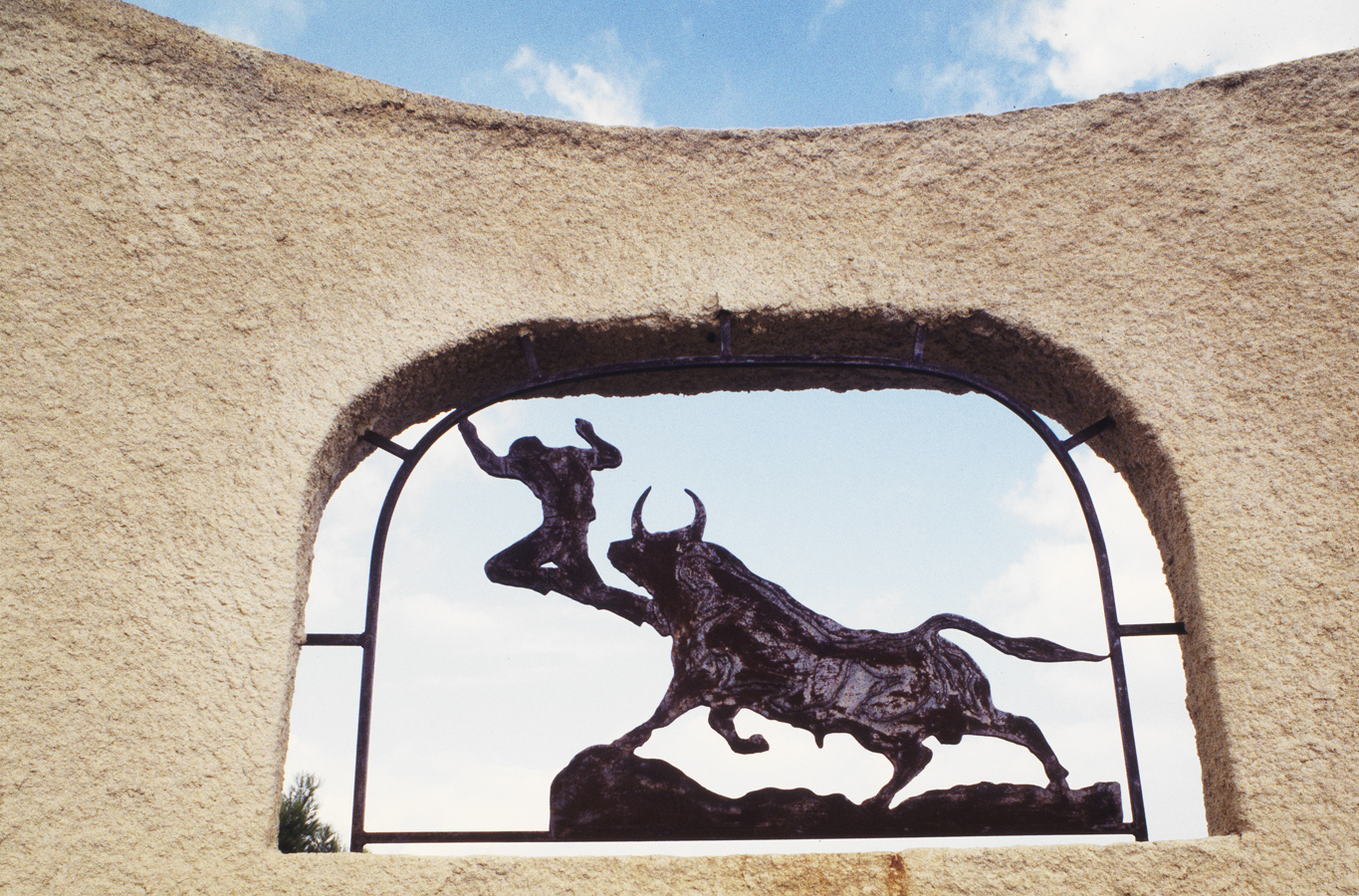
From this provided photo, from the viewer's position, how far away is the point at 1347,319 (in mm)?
2375

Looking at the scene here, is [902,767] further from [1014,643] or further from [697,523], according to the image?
[697,523]

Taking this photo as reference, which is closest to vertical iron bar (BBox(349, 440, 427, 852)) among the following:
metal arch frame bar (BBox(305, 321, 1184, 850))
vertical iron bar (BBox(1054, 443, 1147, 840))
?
metal arch frame bar (BBox(305, 321, 1184, 850))

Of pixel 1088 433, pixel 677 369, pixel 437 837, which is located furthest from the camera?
pixel 677 369

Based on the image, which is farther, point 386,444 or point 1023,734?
point 386,444

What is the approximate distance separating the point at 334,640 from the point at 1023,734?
63.0 inches

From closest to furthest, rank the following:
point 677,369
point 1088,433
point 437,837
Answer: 1. point 437,837
2. point 1088,433
3. point 677,369

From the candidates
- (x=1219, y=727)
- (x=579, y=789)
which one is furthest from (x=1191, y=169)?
(x=579, y=789)

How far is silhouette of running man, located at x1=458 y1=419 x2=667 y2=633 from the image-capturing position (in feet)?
8.07

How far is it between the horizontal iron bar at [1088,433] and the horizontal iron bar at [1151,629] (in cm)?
47

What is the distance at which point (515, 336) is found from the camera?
2518 mm

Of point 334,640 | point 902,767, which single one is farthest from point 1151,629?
point 334,640

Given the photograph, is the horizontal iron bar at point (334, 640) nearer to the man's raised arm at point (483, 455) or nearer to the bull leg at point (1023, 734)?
the man's raised arm at point (483, 455)

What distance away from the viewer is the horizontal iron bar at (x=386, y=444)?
252 centimetres

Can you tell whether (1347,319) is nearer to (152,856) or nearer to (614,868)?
(614,868)
